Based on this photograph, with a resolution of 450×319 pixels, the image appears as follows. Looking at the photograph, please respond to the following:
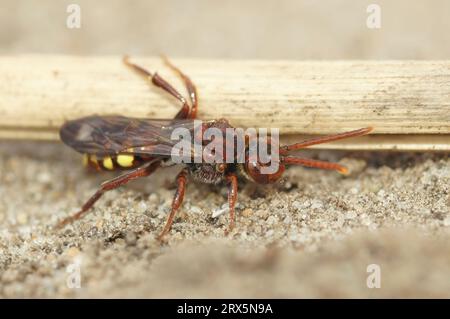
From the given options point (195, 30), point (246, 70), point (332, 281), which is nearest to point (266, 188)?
point (246, 70)

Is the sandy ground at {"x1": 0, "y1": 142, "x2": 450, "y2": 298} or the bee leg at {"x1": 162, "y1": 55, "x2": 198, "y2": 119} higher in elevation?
the bee leg at {"x1": 162, "y1": 55, "x2": 198, "y2": 119}

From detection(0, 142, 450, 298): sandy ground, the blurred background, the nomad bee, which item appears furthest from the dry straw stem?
the blurred background

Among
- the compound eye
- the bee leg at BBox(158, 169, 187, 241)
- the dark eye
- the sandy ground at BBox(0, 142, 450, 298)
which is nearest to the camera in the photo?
the sandy ground at BBox(0, 142, 450, 298)

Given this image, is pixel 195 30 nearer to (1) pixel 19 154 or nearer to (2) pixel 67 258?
(1) pixel 19 154

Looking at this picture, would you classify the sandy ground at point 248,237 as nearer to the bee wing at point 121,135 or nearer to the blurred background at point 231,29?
the bee wing at point 121,135

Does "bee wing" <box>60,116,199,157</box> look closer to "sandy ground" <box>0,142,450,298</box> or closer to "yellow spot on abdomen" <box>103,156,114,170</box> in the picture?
"yellow spot on abdomen" <box>103,156,114,170</box>
